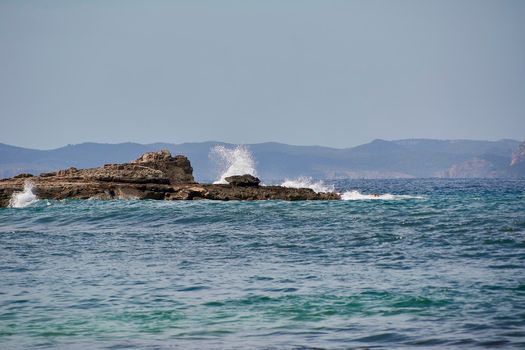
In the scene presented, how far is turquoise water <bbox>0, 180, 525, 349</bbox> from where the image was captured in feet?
48.6

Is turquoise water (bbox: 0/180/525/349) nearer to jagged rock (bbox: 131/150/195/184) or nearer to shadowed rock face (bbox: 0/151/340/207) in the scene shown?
shadowed rock face (bbox: 0/151/340/207)

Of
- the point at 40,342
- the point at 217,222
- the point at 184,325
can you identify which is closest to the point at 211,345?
the point at 184,325

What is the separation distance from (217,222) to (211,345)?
23966 mm

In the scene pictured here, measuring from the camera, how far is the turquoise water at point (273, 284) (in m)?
14.8

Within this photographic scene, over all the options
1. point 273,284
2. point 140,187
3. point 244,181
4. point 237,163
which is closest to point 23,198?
point 140,187

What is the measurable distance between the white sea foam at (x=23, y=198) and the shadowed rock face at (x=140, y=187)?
0.33 meters

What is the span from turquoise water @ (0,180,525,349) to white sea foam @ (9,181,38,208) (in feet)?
58.5

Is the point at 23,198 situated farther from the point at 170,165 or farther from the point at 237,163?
the point at 237,163

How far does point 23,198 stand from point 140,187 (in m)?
7.26

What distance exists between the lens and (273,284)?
1986 centimetres

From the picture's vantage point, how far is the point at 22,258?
2664 cm

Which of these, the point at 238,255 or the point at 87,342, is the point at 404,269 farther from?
the point at 87,342

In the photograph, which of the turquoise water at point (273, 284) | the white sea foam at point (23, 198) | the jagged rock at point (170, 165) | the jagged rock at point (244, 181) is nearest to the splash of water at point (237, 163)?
the jagged rock at point (170, 165)

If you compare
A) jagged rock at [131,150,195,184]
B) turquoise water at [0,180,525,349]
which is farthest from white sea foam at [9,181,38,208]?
turquoise water at [0,180,525,349]
